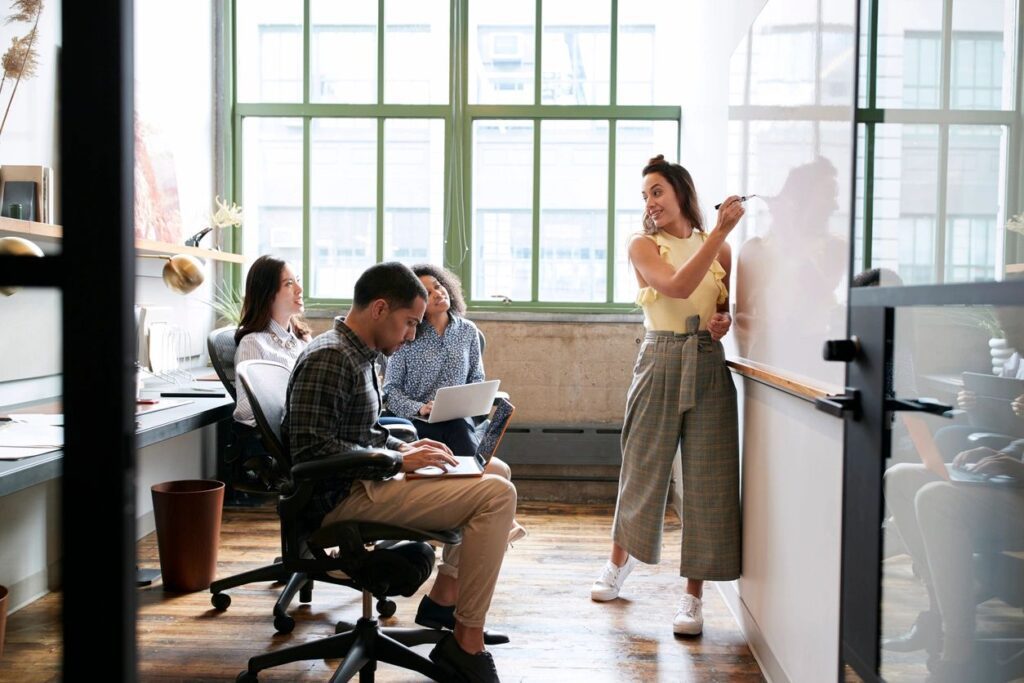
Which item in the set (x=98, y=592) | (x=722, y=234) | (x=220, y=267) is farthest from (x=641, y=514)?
(x=220, y=267)

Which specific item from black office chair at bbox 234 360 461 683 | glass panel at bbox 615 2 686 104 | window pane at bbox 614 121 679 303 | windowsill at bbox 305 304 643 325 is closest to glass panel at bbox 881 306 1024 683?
black office chair at bbox 234 360 461 683

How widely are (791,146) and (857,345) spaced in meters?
0.99

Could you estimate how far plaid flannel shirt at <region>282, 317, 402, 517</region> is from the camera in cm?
221

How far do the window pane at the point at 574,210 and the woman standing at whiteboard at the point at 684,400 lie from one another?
86.2 inches

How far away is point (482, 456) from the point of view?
9.61 ft

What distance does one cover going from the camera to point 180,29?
15.0 feet

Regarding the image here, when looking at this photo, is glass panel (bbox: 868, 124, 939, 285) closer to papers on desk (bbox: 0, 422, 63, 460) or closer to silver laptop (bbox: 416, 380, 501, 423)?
silver laptop (bbox: 416, 380, 501, 423)

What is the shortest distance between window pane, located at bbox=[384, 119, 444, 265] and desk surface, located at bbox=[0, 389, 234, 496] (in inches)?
80.9

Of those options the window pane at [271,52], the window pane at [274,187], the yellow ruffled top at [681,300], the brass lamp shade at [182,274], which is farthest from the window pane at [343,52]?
the yellow ruffled top at [681,300]

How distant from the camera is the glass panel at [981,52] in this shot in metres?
1.53

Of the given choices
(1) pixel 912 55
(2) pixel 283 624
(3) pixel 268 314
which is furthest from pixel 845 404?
(3) pixel 268 314

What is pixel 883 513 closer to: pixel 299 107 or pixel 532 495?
pixel 532 495

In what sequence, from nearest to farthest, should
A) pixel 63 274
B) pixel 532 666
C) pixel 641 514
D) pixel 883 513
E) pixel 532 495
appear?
pixel 63 274
pixel 883 513
pixel 532 666
pixel 641 514
pixel 532 495

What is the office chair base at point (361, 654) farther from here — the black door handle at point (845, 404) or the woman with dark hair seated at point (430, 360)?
the black door handle at point (845, 404)
